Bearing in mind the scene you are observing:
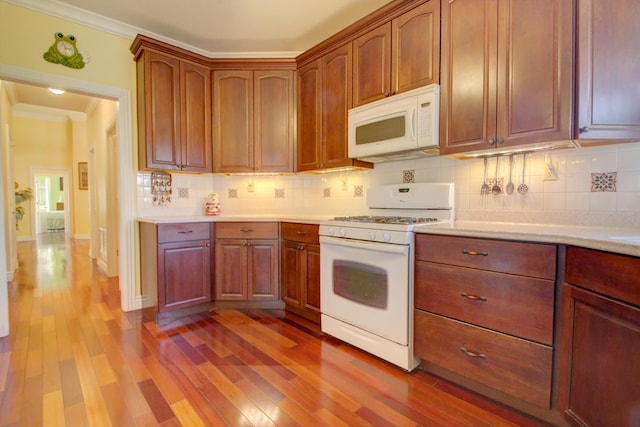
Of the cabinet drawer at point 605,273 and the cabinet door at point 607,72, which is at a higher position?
the cabinet door at point 607,72

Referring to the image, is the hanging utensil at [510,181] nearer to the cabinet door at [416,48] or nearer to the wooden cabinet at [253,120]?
the cabinet door at [416,48]

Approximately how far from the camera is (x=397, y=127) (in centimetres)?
210

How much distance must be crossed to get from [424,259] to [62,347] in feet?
8.26

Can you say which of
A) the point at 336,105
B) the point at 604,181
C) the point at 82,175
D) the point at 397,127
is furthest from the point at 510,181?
the point at 82,175

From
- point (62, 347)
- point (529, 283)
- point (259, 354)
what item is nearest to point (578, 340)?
point (529, 283)

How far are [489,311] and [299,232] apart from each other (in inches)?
59.1

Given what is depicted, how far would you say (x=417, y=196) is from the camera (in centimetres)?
225

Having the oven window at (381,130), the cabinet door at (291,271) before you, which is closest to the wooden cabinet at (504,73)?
the oven window at (381,130)

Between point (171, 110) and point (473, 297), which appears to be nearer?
point (473, 297)

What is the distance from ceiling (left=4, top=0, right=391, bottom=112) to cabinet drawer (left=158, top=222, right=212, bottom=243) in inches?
67.5

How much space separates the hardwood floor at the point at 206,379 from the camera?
1444 millimetres

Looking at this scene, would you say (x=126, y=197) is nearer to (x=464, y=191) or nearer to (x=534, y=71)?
(x=464, y=191)

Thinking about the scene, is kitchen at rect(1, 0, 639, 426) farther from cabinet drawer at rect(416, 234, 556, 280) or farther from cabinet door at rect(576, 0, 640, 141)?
cabinet drawer at rect(416, 234, 556, 280)

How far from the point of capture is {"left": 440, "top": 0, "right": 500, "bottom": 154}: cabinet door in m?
1.73
